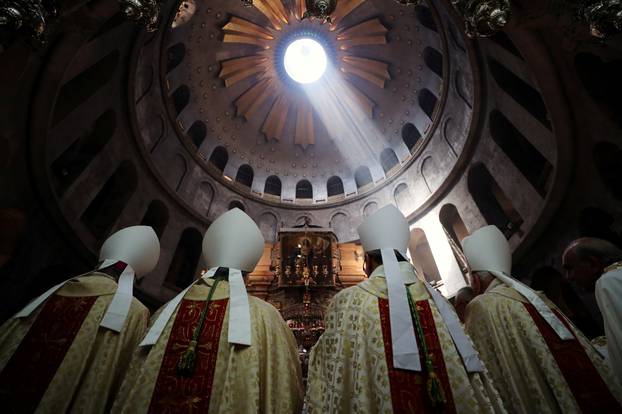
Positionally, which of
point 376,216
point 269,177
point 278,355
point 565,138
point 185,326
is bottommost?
point 278,355

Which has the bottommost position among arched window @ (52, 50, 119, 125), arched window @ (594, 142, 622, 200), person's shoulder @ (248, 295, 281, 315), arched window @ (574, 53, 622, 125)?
person's shoulder @ (248, 295, 281, 315)

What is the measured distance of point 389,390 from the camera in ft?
6.34

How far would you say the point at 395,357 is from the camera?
80.9 inches

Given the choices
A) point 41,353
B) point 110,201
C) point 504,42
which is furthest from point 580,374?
point 110,201

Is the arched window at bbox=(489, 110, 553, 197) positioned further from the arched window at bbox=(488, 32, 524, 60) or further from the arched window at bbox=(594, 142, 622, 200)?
the arched window at bbox=(594, 142, 622, 200)

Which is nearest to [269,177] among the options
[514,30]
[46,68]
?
[46,68]

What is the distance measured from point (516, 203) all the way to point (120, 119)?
12.4 meters

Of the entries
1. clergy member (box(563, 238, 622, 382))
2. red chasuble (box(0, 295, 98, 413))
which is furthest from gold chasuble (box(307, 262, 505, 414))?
red chasuble (box(0, 295, 98, 413))

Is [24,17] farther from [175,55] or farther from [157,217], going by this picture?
[175,55]

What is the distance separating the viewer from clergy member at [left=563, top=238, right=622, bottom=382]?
2615 mm

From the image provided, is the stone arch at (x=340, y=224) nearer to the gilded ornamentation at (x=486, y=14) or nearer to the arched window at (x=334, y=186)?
the arched window at (x=334, y=186)

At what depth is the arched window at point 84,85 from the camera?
838 centimetres

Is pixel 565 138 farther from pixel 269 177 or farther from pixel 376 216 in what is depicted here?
pixel 269 177

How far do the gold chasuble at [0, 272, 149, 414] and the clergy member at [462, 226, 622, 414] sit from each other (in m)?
3.41
